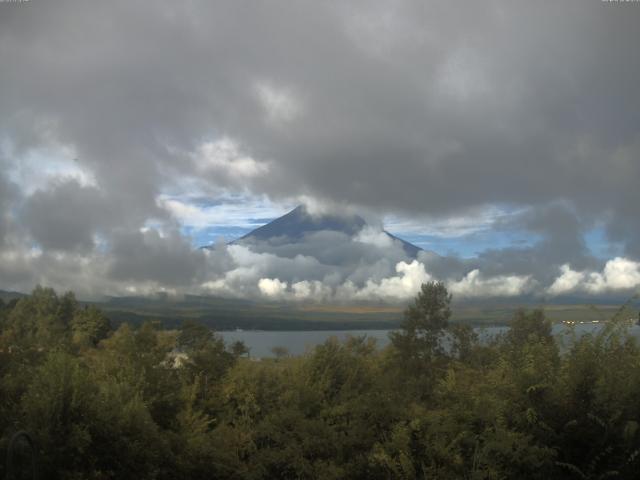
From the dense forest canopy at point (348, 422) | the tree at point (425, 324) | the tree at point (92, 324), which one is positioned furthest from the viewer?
the tree at point (92, 324)

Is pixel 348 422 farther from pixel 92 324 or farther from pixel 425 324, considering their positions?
pixel 92 324

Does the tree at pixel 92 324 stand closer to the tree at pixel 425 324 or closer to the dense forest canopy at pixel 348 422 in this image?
the tree at pixel 425 324

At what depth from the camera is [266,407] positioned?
559 inches

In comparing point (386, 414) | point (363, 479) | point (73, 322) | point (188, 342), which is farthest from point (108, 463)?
point (73, 322)

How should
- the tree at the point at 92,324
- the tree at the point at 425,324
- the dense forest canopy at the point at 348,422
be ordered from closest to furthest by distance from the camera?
the dense forest canopy at the point at 348,422 < the tree at the point at 425,324 < the tree at the point at 92,324

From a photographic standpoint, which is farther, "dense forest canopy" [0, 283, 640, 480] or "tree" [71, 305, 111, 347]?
"tree" [71, 305, 111, 347]

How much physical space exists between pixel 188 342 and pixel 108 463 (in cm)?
1816

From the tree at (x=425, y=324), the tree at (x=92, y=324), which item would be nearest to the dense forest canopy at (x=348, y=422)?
the tree at (x=425, y=324)

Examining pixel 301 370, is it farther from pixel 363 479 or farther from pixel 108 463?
pixel 108 463

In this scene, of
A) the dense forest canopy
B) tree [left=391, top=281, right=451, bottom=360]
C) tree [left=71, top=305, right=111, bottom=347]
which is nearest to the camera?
the dense forest canopy

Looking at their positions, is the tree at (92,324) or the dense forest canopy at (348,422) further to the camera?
the tree at (92,324)

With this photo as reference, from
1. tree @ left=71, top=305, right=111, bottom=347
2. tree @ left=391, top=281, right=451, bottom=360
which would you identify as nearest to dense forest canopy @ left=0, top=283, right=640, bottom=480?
tree @ left=391, top=281, right=451, bottom=360

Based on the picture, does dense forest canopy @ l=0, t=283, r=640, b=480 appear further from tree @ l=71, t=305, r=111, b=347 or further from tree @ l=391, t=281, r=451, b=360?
tree @ l=71, t=305, r=111, b=347

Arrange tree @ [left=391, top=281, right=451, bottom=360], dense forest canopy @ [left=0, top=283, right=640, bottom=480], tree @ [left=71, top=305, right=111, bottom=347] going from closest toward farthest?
dense forest canopy @ [left=0, top=283, right=640, bottom=480]
tree @ [left=391, top=281, right=451, bottom=360]
tree @ [left=71, top=305, right=111, bottom=347]
